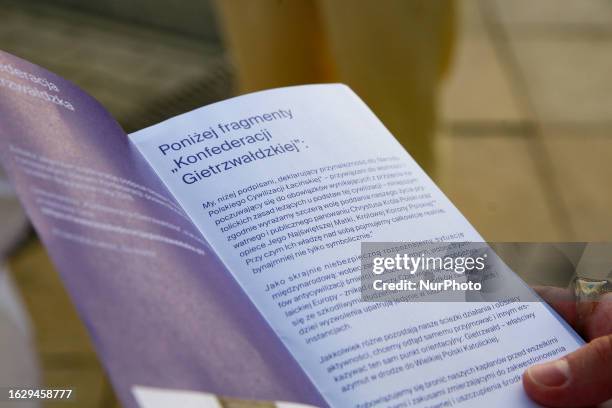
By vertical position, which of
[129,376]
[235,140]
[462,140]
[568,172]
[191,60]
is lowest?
[568,172]

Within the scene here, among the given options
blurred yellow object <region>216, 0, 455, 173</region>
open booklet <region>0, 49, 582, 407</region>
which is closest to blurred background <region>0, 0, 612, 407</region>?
blurred yellow object <region>216, 0, 455, 173</region>

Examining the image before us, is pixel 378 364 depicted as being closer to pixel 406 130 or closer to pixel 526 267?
pixel 526 267

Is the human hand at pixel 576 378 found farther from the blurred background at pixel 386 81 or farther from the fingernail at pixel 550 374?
the blurred background at pixel 386 81

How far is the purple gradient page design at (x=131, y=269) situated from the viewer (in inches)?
18.3

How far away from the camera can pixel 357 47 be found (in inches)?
45.1

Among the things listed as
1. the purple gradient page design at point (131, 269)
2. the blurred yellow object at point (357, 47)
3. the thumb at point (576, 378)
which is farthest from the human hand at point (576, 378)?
the blurred yellow object at point (357, 47)

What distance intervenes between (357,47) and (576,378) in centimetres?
71

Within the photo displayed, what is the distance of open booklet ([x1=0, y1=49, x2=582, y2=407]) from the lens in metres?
0.48

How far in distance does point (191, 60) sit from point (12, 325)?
1404 mm

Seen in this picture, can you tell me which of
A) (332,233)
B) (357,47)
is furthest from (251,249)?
(357,47)

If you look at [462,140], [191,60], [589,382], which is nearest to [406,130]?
[589,382]

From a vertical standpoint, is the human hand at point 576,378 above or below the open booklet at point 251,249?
below

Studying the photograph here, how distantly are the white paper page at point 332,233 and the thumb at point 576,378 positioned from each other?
0.01 m

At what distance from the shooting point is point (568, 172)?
202 centimetres
